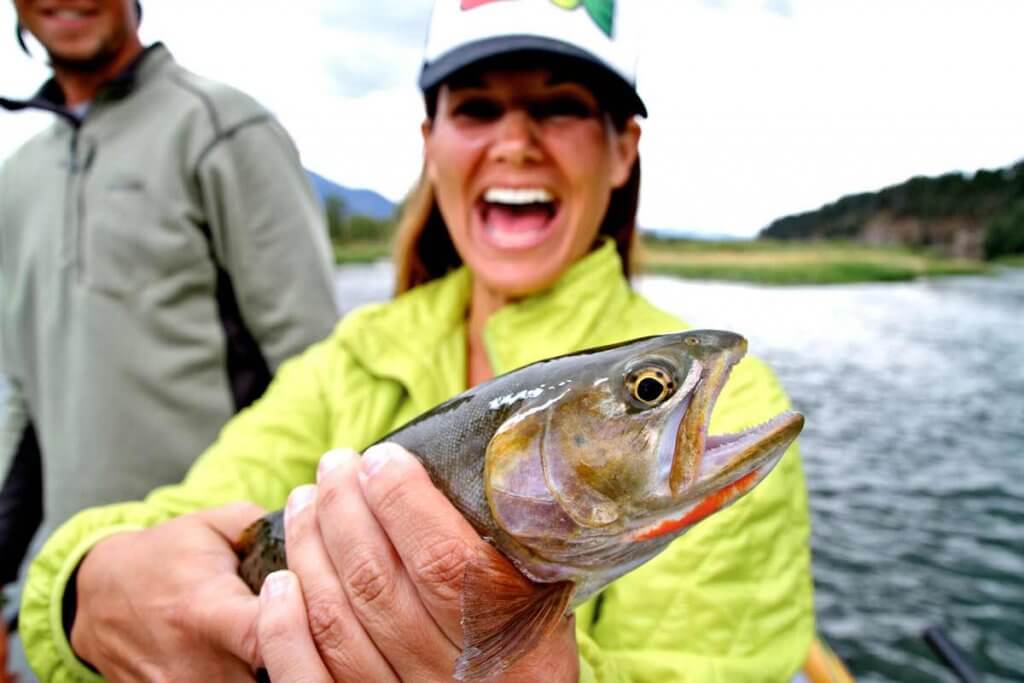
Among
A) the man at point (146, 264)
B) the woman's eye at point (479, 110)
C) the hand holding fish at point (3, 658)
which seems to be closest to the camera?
the woman's eye at point (479, 110)

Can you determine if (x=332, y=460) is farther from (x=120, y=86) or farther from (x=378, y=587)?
(x=120, y=86)

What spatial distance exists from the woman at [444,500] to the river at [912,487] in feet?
1.81

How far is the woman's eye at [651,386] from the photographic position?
55.5 inches

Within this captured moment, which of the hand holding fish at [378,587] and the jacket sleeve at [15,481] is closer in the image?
the hand holding fish at [378,587]

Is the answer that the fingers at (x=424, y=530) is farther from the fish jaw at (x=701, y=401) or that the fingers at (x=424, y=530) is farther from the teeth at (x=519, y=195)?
the teeth at (x=519, y=195)

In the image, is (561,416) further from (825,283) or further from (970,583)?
(825,283)

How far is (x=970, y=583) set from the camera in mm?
8086

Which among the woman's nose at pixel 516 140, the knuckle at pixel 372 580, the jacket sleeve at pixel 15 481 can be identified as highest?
the woman's nose at pixel 516 140

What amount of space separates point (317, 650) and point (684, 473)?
78cm

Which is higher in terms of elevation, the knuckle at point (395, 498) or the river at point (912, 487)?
the knuckle at point (395, 498)

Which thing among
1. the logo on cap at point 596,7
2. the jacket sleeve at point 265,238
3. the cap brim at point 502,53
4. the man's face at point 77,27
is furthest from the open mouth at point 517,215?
the man's face at point 77,27

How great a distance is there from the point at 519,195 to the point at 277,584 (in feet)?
3.97

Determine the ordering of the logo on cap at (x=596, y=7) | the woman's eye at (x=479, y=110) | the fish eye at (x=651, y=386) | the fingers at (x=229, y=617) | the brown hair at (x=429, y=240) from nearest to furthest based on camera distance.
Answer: the fish eye at (x=651, y=386) < the fingers at (x=229, y=617) < the logo on cap at (x=596, y=7) < the woman's eye at (x=479, y=110) < the brown hair at (x=429, y=240)

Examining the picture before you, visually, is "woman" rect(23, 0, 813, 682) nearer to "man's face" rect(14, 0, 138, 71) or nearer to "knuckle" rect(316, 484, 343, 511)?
"knuckle" rect(316, 484, 343, 511)
